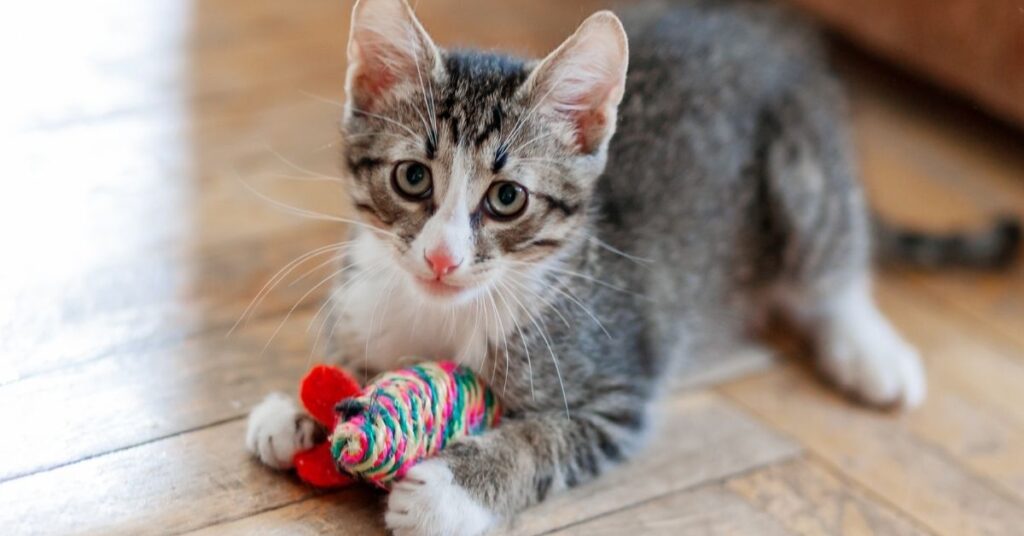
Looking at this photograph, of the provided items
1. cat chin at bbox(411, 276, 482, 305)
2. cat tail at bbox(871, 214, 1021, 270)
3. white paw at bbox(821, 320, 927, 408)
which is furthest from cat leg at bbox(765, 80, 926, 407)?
cat chin at bbox(411, 276, 482, 305)

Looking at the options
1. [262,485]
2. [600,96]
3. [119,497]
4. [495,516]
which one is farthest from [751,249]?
[119,497]

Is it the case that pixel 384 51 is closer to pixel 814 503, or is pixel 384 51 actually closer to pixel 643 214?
pixel 643 214

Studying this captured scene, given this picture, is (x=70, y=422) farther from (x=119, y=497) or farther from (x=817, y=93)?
(x=817, y=93)

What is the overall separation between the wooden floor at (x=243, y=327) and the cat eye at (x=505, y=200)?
40 cm

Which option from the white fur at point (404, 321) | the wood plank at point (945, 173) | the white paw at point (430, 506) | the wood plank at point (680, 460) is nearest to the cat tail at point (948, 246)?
the wood plank at point (945, 173)

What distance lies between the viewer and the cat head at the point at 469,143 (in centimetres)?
203

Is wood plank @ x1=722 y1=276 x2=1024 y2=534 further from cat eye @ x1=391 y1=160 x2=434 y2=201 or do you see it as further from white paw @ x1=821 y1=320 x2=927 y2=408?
cat eye @ x1=391 y1=160 x2=434 y2=201

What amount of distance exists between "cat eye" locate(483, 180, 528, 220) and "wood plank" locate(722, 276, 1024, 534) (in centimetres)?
87

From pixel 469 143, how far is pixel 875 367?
121cm

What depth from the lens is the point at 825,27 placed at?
13.4 ft

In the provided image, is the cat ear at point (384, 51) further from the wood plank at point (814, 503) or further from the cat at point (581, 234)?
the wood plank at point (814, 503)

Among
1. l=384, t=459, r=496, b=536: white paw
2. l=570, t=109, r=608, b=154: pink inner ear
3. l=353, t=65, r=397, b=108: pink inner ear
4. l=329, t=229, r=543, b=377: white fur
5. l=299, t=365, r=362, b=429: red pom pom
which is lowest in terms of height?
l=384, t=459, r=496, b=536: white paw

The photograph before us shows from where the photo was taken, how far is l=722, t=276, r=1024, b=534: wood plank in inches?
96.0

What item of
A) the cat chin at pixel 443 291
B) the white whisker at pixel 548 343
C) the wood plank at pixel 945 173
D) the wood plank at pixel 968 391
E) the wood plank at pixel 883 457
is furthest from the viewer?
the wood plank at pixel 945 173
